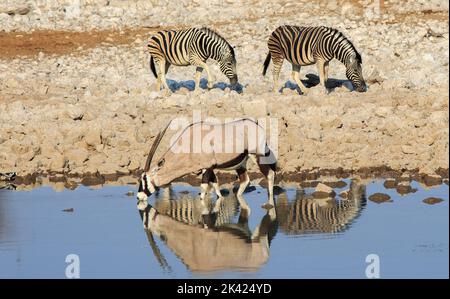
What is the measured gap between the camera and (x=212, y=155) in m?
13.6

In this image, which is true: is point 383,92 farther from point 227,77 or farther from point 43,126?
point 43,126

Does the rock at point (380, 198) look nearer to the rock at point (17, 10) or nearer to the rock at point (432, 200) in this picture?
the rock at point (432, 200)

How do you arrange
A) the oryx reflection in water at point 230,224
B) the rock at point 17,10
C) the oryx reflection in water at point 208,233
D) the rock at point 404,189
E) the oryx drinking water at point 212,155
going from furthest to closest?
1. the rock at point 17,10
2. the rock at point 404,189
3. the oryx drinking water at point 212,155
4. the oryx reflection in water at point 230,224
5. the oryx reflection in water at point 208,233

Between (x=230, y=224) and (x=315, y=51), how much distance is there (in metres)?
7.84

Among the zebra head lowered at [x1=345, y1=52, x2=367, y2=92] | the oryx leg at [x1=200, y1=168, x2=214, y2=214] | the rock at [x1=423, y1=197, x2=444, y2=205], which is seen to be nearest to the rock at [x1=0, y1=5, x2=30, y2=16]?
the zebra head lowered at [x1=345, y1=52, x2=367, y2=92]

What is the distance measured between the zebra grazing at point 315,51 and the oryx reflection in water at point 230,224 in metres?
5.71

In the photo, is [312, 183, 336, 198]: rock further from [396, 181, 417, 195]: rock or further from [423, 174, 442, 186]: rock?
[423, 174, 442, 186]: rock

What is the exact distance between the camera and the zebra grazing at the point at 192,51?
20.8m

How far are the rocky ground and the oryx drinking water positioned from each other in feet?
5.21

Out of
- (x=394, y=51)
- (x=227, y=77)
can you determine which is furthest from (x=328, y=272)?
(x=394, y=51)

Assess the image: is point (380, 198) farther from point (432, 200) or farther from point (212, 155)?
point (212, 155)

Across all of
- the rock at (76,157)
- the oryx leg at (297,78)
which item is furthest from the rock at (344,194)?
the oryx leg at (297,78)

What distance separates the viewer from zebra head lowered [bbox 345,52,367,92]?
1967 cm

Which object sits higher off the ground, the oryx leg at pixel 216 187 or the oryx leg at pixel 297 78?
the oryx leg at pixel 297 78
